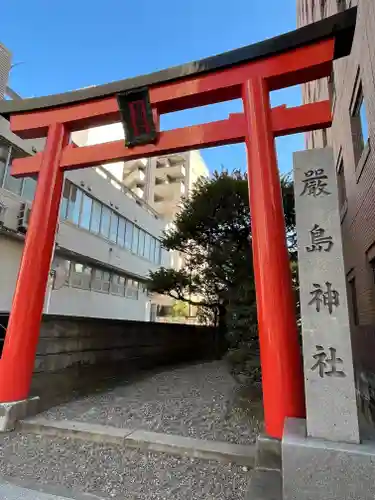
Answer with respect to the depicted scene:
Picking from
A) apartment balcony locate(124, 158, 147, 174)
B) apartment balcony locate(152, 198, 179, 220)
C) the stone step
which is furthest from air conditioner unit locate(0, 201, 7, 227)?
apartment balcony locate(124, 158, 147, 174)

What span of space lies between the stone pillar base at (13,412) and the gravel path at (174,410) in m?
0.32

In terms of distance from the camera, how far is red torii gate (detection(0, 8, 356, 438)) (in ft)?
11.9

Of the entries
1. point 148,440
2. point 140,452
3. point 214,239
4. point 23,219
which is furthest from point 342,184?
point 23,219

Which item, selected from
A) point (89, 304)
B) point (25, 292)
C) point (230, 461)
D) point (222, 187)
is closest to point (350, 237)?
point (222, 187)

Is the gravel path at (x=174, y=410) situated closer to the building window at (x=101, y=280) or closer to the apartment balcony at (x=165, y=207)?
the building window at (x=101, y=280)

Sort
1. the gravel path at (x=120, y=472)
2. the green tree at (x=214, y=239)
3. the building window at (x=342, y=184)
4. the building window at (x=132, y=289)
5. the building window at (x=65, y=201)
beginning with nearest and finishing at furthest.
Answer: the gravel path at (x=120, y=472) < the building window at (x=342, y=184) < the green tree at (x=214, y=239) < the building window at (x=65, y=201) < the building window at (x=132, y=289)

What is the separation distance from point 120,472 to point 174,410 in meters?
2.20

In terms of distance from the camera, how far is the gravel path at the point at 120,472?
2.92 m

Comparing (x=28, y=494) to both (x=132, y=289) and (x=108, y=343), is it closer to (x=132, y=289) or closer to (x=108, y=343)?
(x=108, y=343)

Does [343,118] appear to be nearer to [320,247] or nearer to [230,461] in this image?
[320,247]

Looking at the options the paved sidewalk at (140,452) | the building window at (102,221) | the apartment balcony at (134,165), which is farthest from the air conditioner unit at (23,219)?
the apartment balcony at (134,165)

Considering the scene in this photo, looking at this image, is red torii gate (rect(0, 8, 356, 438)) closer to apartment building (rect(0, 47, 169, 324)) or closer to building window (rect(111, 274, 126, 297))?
apartment building (rect(0, 47, 169, 324))

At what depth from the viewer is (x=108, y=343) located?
8.20 metres

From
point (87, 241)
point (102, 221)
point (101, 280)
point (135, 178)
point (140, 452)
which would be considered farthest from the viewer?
point (135, 178)
